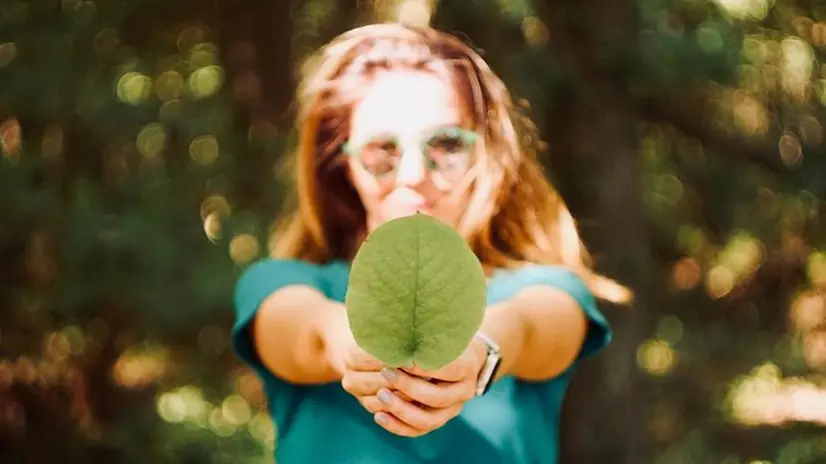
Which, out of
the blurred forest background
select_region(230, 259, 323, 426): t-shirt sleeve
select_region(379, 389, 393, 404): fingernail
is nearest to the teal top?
select_region(230, 259, 323, 426): t-shirt sleeve

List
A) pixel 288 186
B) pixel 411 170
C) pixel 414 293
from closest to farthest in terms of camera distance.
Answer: pixel 414 293 < pixel 411 170 < pixel 288 186

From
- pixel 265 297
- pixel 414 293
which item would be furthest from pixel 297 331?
pixel 414 293

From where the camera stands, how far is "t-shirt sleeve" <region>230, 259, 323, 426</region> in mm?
507

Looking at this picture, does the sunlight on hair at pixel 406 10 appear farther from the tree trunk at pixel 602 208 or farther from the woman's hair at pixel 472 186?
the woman's hair at pixel 472 186

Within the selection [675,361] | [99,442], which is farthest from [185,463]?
[675,361]

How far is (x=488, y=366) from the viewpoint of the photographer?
1.39 feet

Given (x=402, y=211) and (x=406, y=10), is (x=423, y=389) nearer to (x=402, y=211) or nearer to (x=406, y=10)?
(x=402, y=211)

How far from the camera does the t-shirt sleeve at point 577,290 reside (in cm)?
52

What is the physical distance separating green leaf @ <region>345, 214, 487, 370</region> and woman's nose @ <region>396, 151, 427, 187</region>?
0.10 metres

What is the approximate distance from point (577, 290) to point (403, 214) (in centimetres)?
12

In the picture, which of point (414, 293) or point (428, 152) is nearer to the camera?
point (414, 293)

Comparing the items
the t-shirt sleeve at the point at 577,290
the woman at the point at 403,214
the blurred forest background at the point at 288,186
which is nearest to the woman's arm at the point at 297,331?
the woman at the point at 403,214

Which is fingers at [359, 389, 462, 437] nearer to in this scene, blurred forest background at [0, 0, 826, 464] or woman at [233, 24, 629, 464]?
woman at [233, 24, 629, 464]

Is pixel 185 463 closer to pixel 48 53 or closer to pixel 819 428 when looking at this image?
pixel 48 53
